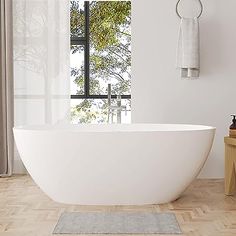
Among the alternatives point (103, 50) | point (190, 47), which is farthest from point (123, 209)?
point (103, 50)

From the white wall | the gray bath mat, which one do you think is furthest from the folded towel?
the gray bath mat

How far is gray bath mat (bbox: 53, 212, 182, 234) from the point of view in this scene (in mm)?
3123

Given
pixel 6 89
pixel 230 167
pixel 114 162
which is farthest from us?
pixel 6 89

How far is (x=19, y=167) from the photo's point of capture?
544cm

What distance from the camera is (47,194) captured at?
398 cm

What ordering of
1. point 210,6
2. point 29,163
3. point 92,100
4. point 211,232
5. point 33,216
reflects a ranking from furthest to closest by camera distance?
point 92,100 → point 210,6 → point 29,163 → point 33,216 → point 211,232

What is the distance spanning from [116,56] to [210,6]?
6.00ft

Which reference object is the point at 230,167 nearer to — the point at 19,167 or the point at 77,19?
the point at 19,167

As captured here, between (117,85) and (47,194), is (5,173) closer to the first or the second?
(47,194)

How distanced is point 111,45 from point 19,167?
2.17m

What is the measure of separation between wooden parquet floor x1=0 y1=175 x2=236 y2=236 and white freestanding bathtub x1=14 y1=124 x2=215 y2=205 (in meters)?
0.11

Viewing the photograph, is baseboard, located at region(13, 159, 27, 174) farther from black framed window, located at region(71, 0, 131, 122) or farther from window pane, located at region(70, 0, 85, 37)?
window pane, located at region(70, 0, 85, 37)

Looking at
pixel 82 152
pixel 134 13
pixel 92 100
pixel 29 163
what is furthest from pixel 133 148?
pixel 92 100

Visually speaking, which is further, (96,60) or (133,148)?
(96,60)
